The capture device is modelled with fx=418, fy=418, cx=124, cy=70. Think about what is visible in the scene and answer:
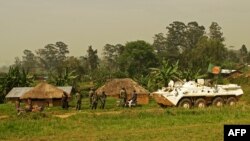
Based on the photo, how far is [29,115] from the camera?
1958 centimetres

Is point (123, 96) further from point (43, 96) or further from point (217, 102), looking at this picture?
point (43, 96)

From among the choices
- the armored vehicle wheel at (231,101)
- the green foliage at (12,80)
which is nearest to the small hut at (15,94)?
the green foliage at (12,80)

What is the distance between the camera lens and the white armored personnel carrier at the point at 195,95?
24.0 m

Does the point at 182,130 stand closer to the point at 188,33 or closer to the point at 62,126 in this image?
the point at 62,126

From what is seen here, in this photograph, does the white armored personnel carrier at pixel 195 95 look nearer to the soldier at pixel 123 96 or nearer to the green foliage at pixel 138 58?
the soldier at pixel 123 96

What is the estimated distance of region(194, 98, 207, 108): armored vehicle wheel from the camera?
24.5 meters

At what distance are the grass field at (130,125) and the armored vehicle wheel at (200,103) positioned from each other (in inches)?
117

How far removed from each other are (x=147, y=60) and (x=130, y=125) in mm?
60042

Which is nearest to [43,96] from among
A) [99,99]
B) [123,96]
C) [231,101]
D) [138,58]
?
[99,99]

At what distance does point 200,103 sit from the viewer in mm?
24688

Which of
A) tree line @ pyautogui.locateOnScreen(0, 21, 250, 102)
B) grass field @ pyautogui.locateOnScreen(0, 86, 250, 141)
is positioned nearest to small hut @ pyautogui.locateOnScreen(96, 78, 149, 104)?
tree line @ pyautogui.locateOnScreen(0, 21, 250, 102)

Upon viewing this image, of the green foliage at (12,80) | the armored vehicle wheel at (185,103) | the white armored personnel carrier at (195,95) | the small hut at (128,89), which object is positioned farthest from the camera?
the green foliage at (12,80)

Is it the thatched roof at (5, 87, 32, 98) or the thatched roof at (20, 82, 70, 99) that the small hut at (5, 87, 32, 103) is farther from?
the thatched roof at (20, 82, 70, 99)

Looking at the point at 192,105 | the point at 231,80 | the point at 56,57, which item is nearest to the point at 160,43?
the point at 56,57
